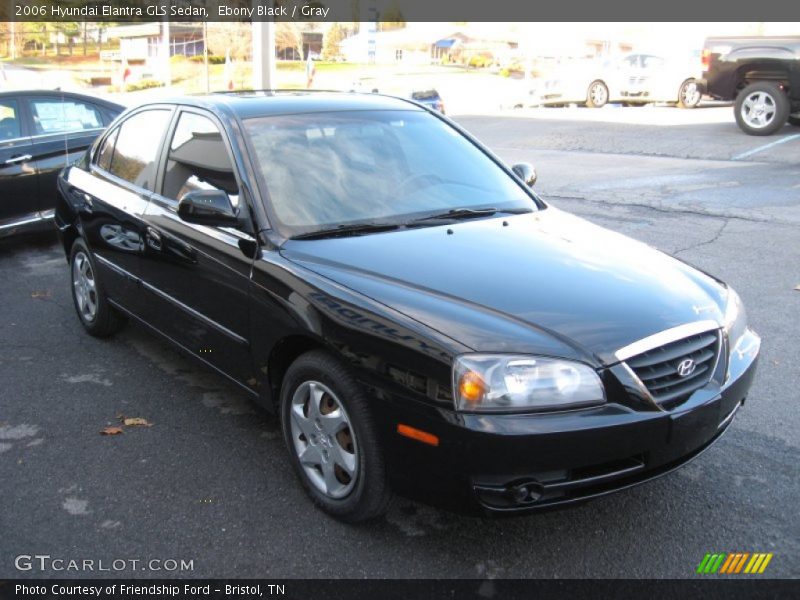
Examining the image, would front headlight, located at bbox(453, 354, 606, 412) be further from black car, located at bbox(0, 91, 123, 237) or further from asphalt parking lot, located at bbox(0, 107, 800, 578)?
black car, located at bbox(0, 91, 123, 237)

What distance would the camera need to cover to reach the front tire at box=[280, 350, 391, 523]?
10.1 feet

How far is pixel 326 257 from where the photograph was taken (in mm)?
3439

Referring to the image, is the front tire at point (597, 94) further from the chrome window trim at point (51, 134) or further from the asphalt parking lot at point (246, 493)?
the asphalt parking lot at point (246, 493)

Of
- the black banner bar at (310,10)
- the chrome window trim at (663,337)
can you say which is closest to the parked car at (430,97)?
the black banner bar at (310,10)

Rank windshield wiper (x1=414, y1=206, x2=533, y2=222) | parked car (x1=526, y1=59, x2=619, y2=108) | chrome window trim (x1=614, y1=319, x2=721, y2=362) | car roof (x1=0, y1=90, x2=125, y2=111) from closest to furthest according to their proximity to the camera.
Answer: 1. chrome window trim (x1=614, y1=319, x2=721, y2=362)
2. windshield wiper (x1=414, y1=206, x2=533, y2=222)
3. car roof (x1=0, y1=90, x2=125, y2=111)
4. parked car (x1=526, y1=59, x2=619, y2=108)

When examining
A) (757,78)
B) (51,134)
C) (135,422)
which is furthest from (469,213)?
(757,78)

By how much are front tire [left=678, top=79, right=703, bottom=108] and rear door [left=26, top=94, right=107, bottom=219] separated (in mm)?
17843

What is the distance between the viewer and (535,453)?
273cm

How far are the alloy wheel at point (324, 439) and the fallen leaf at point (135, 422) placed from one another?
115 centimetres

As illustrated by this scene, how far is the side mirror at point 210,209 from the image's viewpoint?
3.66 metres

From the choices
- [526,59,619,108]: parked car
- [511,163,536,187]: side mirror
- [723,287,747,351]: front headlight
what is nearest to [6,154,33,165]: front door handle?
[511,163,536,187]: side mirror

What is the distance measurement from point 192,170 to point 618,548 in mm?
2766

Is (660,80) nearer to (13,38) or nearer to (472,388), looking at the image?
(472,388)
